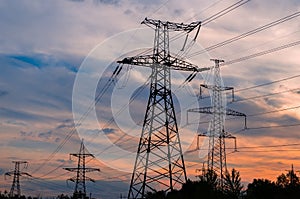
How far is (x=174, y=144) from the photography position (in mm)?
47281

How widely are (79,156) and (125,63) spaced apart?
5191 cm

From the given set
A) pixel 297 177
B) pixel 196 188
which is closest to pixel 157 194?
pixel 196 188

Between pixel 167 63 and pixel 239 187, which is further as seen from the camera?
pixel 239 187

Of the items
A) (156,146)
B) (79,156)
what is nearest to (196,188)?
(156,146)

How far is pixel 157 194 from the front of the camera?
6462 centimetres

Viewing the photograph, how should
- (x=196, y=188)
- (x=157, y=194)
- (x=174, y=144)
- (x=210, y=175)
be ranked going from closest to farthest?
(x=174, y=144), (x=157, y=194), (x=196, y=188), (x=210, y=175)

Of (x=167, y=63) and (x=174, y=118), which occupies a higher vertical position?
(x=167, y=63)

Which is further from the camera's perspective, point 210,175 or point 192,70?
point 210,175

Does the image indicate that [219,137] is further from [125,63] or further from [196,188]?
[125,63]

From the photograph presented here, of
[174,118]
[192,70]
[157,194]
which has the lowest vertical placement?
[157,194]

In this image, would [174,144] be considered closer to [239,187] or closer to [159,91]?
[159,91]

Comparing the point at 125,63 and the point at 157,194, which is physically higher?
the point at 125,63

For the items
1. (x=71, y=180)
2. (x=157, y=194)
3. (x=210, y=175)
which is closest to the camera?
(x=157, y=194)

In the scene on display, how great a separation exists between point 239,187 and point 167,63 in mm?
59138
